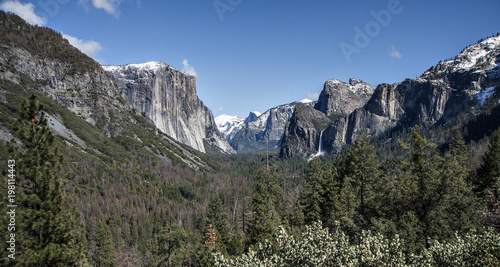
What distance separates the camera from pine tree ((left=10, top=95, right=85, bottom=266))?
1419 cm

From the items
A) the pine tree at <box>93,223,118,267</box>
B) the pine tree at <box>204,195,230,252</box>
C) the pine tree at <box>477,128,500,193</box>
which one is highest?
the pine tree at <box>477,128,500,193</box>

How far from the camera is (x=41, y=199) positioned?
49.1ft

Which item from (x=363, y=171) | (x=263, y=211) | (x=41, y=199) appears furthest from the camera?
(x=363, y=171)

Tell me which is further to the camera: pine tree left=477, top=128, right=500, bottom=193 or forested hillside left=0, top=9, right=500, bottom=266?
pine tree left=477, top=128, right=500, bottom=193

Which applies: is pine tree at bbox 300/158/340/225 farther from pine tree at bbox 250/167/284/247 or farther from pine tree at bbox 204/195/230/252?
pine tree at bbox 204/195/230/252

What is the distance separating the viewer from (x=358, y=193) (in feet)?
106

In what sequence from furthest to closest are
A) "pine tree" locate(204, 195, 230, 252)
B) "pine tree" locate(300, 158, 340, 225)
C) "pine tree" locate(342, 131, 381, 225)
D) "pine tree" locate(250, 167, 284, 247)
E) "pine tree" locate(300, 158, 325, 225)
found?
"pine tree" locate(204, 195, 230, 252) → "pine tree" locate(300, 158, 325, 225) → "pine tree" locate(300, 158, 340, 225) → "pine tree" locate(342, 131, 381, 225) → "pine tree" locate(250, 167, 284, 247)

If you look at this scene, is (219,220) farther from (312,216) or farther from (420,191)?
(420,191)

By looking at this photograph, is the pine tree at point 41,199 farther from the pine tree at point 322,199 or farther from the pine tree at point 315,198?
the pine tree at point 322,199

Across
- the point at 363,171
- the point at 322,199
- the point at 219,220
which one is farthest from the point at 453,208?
the point at 219,220

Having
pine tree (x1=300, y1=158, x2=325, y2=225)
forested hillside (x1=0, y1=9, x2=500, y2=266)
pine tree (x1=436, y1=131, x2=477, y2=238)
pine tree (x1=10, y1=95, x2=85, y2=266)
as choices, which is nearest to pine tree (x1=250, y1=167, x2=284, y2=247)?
forested hillside (x1=0, y1=9, x2=500, y2=266)

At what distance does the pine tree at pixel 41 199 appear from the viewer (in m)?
14.2

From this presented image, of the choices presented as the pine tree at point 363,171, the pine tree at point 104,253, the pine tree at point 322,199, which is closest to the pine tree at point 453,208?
the pine tree at point 363,171

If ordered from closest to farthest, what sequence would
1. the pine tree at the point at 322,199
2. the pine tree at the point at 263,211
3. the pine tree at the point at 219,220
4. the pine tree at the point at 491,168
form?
the pine tree at the point at 263,211 → the pine tree at the point at 322,199 → the pine tree at the point at 491,168 → the pine tree at the point at 219,220
